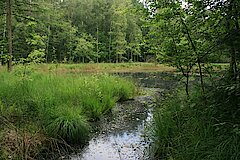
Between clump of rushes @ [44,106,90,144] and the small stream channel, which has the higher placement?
clump of rushes @ [44,106,90,144]

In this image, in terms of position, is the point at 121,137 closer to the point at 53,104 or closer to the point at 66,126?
the point at 66,126

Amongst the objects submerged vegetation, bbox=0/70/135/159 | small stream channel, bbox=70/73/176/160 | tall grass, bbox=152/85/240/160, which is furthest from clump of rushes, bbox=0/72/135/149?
tall grass, bbox=152/85/240/160

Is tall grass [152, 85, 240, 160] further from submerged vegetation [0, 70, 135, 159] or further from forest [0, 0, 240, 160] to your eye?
submerged vegetation [0, 70, 135, 159]

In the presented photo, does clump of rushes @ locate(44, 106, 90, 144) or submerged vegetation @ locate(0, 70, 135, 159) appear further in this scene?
clump of rushes @ locate(44, 106, 90, 144)

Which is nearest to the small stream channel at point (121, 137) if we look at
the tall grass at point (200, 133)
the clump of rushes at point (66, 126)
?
the clump of rushes at point (66, 126)

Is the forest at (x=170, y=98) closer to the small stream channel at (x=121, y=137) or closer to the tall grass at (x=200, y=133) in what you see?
the tall grass at (x=200, y=133)

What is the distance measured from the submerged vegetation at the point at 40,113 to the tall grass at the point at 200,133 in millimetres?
1853

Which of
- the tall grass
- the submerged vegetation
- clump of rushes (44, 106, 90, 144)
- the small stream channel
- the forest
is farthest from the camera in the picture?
clump of rushes (44, 106, 90, 144)

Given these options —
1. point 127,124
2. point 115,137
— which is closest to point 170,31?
point 115,137

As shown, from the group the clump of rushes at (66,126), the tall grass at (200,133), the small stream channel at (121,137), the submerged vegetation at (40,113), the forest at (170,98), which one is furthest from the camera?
the clump of rushes at (66,126)

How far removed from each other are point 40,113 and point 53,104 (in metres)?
0.75

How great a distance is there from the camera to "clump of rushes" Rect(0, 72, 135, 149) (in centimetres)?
616

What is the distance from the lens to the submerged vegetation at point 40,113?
5.25m

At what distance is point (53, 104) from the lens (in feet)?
23.4
